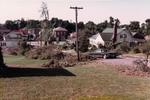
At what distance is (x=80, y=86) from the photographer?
2086 centimetres

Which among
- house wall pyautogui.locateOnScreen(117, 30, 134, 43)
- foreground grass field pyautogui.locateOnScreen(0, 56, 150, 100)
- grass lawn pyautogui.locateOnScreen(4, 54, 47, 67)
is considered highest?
house wall pyautogui.locateOnScreen(117, 30, 134, 43)

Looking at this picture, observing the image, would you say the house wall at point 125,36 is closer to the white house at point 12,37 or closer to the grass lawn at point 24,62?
the white house at point 12,37

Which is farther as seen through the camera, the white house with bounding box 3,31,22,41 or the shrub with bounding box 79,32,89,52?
the white house with bounding box 3,31,22,41

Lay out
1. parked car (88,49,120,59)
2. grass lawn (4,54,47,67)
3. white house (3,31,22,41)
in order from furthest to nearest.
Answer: white house (3,31,22,41) < parked car (88,49,120,59) < grass lawn (4,54,47,67)

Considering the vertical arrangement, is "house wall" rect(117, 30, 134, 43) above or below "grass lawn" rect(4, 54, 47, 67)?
above

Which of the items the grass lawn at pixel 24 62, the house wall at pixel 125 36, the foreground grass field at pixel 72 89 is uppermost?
the house wall at pixel 125 36

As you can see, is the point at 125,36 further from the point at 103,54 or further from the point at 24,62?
the point at 24,62

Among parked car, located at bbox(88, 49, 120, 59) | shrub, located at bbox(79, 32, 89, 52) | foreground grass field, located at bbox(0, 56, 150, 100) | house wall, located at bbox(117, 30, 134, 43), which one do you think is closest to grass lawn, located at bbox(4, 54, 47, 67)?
parked car, located at bbox(88, 49, 120, 59)

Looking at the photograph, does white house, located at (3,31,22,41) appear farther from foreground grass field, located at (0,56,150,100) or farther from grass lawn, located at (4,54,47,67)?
foreground grass field, located at (0,56,150,100)

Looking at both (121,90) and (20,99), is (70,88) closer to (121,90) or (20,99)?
(121,90)

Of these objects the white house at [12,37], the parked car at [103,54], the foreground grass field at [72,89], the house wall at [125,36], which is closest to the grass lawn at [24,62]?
the parked car at [103,54]

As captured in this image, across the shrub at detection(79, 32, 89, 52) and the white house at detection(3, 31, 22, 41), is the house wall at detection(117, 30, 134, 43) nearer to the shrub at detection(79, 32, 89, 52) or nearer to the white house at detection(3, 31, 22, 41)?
the shrub at detection(79, 32, 89, 52)

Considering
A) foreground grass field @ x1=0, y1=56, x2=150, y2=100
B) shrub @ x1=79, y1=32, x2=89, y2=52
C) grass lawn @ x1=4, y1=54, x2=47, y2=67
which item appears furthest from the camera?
shrub @ x1=79, y1=32, x2=89, y2=52

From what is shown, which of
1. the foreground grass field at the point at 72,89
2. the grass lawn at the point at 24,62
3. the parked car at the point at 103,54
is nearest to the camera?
the foreground grass field at the point at 72,89
